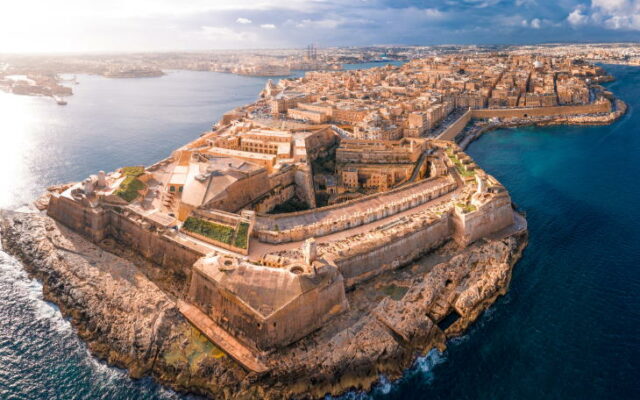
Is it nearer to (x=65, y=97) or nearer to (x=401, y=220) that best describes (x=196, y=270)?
(x=401, y=220)

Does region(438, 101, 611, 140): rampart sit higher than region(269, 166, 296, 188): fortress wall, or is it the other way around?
region(438, 101, 611, 140): rampart

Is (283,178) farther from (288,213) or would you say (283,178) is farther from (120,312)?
(120,312)

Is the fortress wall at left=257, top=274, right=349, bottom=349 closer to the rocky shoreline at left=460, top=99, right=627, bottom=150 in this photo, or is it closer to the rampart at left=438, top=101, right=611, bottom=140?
the rocky shoreline at left=460, top=99, right=627, bottom=150

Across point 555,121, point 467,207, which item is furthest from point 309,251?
point 555,121

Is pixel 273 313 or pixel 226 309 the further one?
pixel 226 309

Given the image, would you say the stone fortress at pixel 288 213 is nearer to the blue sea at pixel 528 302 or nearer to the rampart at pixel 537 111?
the blue sea at pixel 528 302

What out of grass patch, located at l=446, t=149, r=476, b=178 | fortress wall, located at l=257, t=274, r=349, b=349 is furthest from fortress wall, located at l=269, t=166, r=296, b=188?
fortress wall, located at l=257, t=274, r=349, b=349

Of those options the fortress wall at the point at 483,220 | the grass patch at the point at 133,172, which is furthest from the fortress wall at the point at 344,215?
the grass patch at the point at 133,172
